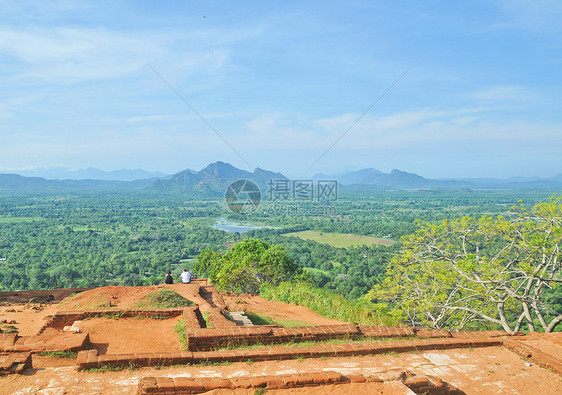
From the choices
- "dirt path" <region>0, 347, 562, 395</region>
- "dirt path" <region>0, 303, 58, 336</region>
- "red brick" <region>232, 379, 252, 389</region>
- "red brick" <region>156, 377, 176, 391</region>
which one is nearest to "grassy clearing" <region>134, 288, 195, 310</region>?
"dirt path" <region>0, 303, 58, 336</region>

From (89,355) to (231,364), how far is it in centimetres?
189

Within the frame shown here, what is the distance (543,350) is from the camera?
6.91m

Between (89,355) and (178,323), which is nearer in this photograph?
(89,355)

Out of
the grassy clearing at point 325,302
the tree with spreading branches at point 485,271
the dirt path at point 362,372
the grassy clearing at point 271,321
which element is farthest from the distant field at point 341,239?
the dirt path at point 362,372

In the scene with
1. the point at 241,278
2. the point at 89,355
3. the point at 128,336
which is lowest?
the point at 241,278

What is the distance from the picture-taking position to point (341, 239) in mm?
59844

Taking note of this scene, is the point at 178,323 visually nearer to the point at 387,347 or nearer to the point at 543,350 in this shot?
the point at 387,347

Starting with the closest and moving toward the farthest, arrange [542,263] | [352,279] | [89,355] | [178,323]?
[89,355]
[178,323]
[542,263]
[352,279]

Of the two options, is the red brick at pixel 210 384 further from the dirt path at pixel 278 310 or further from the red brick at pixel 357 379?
the dirt path at pixel 278 310

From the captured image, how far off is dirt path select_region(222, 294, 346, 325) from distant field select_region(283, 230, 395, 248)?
40.3 m

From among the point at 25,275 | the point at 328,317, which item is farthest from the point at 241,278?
the point at 25,275

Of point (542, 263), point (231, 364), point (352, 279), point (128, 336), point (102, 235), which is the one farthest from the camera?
point (102, 235)

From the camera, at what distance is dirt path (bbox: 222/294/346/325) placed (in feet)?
35.0

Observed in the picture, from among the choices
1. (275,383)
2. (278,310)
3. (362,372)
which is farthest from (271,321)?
(275,383)
